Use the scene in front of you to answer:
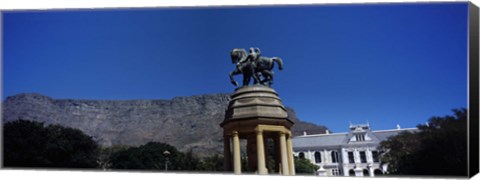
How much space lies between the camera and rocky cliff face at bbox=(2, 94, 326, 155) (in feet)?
189

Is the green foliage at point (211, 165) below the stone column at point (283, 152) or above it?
below

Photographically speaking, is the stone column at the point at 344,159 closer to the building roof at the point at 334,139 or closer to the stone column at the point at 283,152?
the building roof at the point at 334,139

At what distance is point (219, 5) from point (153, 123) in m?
55.0

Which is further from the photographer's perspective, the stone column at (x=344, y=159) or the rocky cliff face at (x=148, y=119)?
the rocky cliff face at (x=148, y=119)

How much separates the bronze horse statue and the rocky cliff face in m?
39.8

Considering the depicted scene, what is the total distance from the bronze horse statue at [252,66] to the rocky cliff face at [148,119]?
3980 centimetres

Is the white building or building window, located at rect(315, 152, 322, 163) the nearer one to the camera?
the white building

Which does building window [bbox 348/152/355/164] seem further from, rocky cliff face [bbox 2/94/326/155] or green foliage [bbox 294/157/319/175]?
rocky cliff face [bbox 2/94/326/155]

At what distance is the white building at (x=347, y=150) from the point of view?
155ft

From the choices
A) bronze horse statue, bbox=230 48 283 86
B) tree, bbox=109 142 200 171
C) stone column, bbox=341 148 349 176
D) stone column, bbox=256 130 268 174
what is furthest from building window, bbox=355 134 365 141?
stone column, bbox=256 130 268 174

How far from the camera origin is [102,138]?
61.0m

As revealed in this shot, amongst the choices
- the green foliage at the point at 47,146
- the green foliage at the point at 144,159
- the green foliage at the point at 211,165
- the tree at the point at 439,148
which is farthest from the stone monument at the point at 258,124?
the green foliage at the point at 144,159

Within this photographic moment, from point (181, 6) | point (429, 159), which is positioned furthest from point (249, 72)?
point (429, 159)

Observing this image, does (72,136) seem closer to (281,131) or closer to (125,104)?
(281,131)
